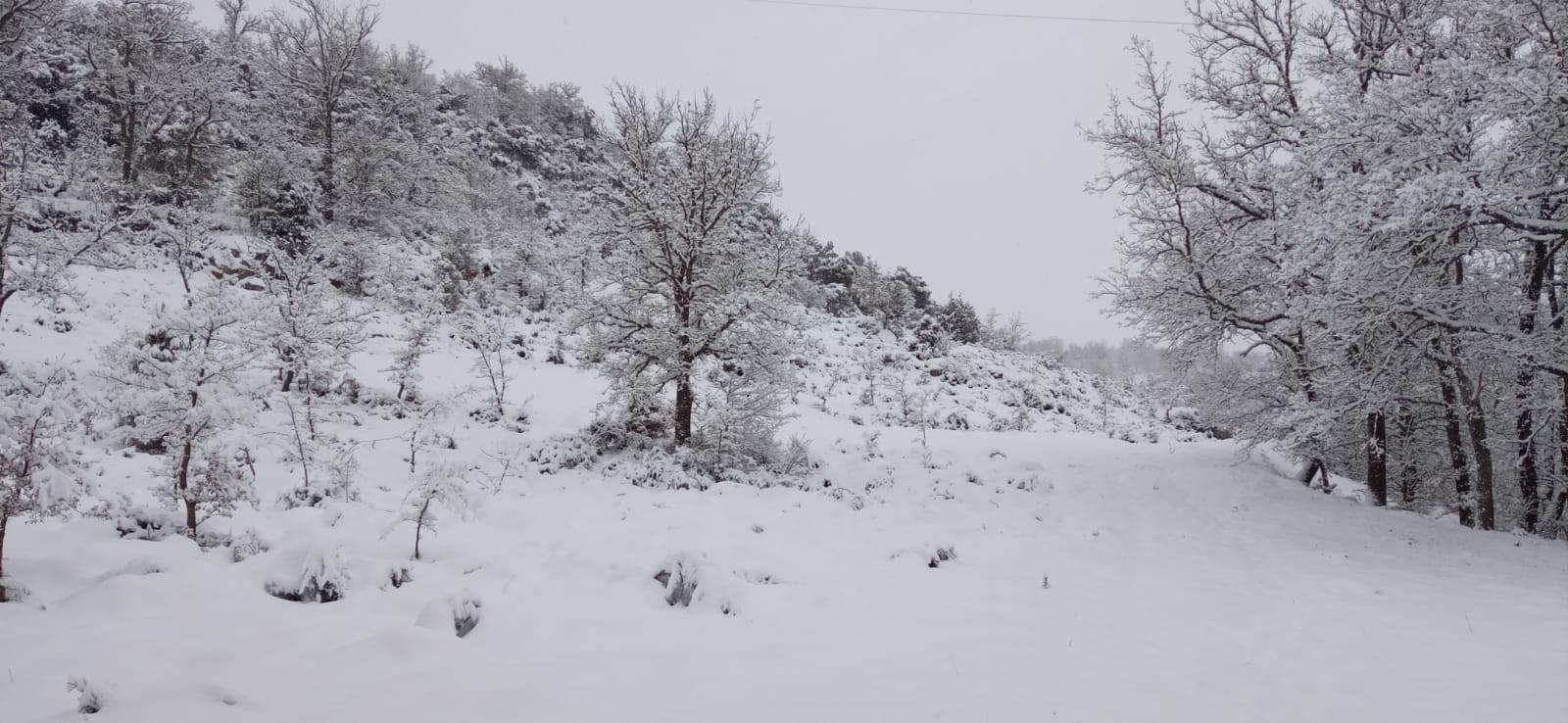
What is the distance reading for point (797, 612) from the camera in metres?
5.22

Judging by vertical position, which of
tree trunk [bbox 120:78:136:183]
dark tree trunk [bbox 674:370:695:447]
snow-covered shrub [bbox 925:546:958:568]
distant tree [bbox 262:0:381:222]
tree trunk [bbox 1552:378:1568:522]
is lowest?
snow-covered shrub [bbox 925:546:958:568]

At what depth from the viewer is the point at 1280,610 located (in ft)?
19.1

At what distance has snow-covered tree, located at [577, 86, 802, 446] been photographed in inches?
408

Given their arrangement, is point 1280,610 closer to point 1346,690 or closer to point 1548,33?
point 1346,690

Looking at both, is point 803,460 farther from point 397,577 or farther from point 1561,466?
point 1561,466

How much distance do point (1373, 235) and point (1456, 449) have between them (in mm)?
4651

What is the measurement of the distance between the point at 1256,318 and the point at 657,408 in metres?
10.5

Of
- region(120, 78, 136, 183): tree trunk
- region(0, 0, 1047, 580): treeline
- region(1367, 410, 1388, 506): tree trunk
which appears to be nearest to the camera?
region(0, 0, 1047, 580): treeline

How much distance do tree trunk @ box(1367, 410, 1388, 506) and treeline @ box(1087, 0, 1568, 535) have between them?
0.14ft

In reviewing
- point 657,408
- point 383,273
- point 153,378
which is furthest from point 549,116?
point 153,378

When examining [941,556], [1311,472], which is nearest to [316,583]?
[941,556]

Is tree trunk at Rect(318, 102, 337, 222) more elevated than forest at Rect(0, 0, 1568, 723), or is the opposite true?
tree trunk at Rect(318, 102, 337, 222)

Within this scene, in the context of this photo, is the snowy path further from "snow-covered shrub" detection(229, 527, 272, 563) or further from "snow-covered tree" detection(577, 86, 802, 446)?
"snow-covered tree" detection(577, 86, 802, 446)

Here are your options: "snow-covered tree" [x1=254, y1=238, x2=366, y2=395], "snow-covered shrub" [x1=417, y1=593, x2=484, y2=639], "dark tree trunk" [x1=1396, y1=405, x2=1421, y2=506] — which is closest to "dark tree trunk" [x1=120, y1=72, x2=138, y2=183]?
"snow-covered tree" [x1=254, y1=238, x2=366, y2=395]
